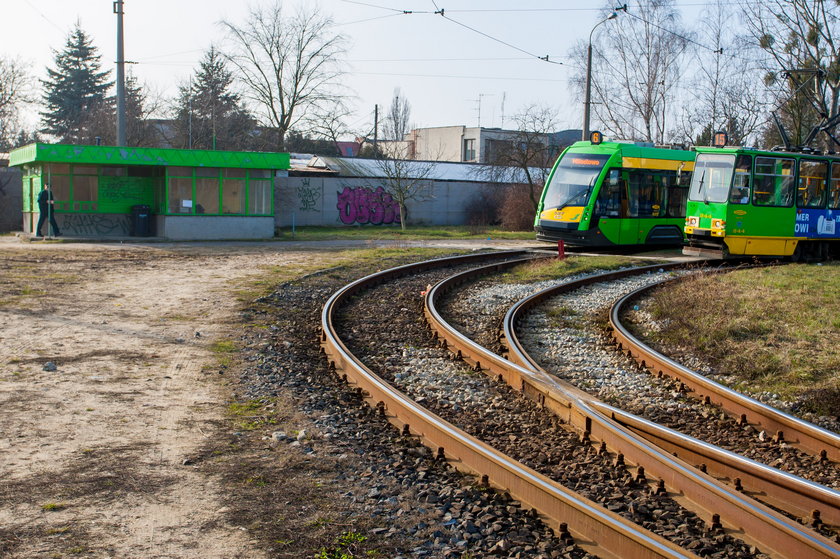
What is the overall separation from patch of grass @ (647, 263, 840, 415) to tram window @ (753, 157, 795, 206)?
422 cm

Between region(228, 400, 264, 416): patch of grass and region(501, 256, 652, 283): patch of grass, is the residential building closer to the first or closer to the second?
region(501, 256, 652, 283): patch of grass

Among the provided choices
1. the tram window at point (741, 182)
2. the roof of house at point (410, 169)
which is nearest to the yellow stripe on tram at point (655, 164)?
the tram window at point (741, 182)

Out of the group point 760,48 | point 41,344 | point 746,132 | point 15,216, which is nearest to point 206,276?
point 41,344

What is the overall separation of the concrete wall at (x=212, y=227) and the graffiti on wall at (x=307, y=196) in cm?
1117

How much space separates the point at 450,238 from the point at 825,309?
71.3 ft

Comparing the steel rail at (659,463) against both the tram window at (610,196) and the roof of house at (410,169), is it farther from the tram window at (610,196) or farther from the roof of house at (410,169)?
the roof of house at (410,169)

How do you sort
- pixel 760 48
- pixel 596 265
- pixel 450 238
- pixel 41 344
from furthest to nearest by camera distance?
pixel 760 48 < pixel 450 238 < pixel 596 265 < pixel 41 344

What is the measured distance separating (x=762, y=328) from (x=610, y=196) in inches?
512

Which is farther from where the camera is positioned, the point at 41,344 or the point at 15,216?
the point at 15,216

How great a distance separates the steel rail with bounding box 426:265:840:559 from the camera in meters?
4.35

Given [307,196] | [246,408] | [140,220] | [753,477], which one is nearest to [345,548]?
[753,477]

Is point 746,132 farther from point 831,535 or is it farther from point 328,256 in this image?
point 831,535

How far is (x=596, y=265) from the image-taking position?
2030cm

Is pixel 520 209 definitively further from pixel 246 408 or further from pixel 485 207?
pixel 246 408
